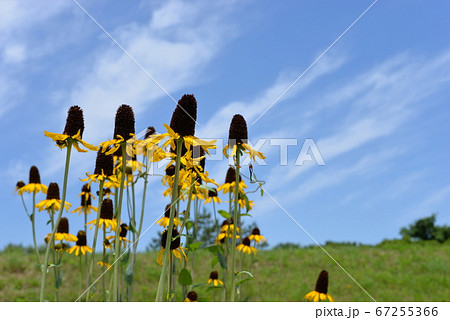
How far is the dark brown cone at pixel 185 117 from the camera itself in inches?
119

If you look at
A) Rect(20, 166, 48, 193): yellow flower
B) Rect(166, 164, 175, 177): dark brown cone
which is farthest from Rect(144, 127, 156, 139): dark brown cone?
Rect(20, 166, 48, 193): yellow flower

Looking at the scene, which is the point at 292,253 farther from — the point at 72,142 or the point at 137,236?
the point at 72,142

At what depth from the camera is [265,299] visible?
10039 mm

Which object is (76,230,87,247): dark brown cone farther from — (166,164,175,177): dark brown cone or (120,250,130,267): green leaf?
(166,164,175,177): dark brown cone

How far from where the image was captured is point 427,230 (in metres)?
30.1

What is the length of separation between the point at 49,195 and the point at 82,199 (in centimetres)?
40

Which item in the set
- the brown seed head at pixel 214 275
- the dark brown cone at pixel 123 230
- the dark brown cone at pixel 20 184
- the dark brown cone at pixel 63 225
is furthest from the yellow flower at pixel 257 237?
the dark brown cone at pixel 20 184

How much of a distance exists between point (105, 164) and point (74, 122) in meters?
0.78

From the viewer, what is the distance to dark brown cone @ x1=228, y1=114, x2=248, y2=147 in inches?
A: 157

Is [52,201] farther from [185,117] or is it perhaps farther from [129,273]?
[185,117]

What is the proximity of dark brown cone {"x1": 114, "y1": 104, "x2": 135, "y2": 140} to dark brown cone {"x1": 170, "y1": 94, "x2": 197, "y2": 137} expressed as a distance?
1.47 feet

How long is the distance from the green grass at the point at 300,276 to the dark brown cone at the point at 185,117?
6743 mm

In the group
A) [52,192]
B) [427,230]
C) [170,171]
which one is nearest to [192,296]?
[170,171]

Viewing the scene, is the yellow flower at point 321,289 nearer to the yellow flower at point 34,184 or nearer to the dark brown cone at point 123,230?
the dark brown cone at point 123,230
